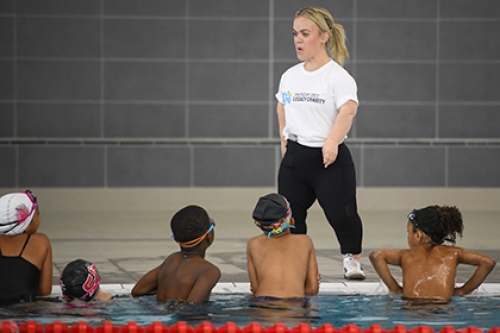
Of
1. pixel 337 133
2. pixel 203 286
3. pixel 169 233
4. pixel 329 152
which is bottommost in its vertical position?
pixel 169 233

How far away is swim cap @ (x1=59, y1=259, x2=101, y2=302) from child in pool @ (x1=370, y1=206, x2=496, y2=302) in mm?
1709

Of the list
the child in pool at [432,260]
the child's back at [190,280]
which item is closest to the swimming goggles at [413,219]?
the child in pool at [432,260]

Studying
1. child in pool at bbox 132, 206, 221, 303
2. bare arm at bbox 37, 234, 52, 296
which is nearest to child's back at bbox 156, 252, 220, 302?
child in pool at bbox 132, 206, 221, 303

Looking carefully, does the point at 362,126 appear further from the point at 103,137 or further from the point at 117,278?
the point at 117,278

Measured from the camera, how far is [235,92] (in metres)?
12.7

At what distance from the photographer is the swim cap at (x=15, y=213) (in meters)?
5.05

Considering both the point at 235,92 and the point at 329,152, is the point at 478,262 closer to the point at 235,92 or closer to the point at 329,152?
the point at 329,152

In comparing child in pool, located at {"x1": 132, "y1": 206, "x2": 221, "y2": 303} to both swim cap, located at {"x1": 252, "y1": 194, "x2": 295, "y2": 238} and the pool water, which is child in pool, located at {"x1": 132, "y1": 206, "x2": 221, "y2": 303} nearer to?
the pool water

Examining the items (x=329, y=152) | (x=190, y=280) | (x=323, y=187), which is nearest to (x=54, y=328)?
(x=190, y=280)

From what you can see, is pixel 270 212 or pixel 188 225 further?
pixel 270 212

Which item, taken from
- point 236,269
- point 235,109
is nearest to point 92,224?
point 235,109

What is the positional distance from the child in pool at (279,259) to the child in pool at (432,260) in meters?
0.54

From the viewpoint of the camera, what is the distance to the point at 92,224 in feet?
34.9

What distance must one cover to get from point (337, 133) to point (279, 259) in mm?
1273
